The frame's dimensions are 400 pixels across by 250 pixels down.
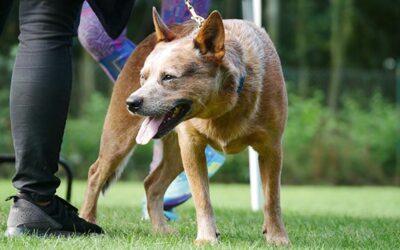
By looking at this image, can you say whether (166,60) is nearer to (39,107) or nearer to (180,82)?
(180,82)

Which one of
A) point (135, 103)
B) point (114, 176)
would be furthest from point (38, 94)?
point (114, 176)

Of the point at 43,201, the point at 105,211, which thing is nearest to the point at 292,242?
the point at 43,201

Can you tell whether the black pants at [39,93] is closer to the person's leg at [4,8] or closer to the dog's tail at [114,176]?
the person's leg at [4,8]

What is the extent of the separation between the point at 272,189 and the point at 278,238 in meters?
0.24

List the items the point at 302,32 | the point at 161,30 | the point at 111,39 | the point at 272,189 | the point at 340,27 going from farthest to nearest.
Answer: the point at 302,32 < the point at 340,27 < the point at 111,39 < the point at 272,189 < the point at 161,30

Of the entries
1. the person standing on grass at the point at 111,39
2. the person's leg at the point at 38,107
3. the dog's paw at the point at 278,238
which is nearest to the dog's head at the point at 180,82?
the person's leg at the point at 38,107

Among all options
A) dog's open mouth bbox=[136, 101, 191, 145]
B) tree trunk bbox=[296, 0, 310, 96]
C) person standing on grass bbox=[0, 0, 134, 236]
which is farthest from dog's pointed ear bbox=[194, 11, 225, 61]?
tree trunk bbox=[296, 0, 310, 96]

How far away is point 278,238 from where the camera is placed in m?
3.94

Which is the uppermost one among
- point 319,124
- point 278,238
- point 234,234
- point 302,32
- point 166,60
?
point 166,60

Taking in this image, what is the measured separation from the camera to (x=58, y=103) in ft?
11.7

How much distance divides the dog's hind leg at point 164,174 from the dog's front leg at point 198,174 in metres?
0.85

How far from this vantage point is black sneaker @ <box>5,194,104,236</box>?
11.6 ft

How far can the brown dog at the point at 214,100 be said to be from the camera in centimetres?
357

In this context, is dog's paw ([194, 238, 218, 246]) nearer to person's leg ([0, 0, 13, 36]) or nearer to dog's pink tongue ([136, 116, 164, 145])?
dog's pink tongue ([136, 116, 164, 145])
